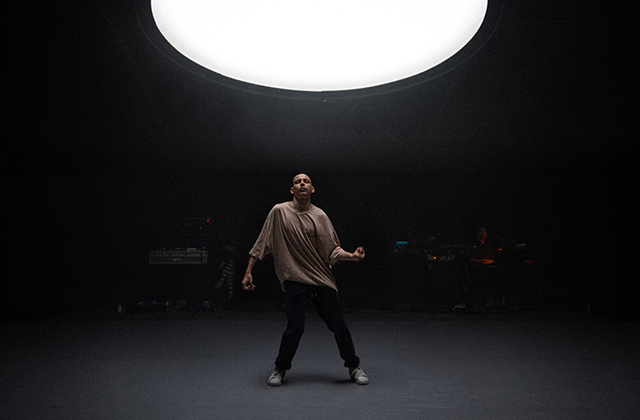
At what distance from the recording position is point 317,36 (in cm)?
198

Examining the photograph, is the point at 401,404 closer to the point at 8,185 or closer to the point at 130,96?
the point at 130,96

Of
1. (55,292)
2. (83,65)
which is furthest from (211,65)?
(55,292)

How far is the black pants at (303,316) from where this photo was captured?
2.54 meters

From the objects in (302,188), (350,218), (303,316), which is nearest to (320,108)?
(302,188)

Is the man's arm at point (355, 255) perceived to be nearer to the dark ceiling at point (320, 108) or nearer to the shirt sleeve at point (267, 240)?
the shirt sleeve at point (267, 240)

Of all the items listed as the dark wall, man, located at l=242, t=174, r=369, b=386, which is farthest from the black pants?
the dark wall

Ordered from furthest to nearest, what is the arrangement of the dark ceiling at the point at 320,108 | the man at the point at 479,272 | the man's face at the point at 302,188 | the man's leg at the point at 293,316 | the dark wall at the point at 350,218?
the dark wall at the point at 350,218, the man at the point at 479,272, the man's face at the point at 302,188, the man's leg at the point at 293,316, the dark ceiling at the point at 320,108

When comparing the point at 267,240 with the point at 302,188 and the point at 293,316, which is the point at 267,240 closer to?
the point at 302,188

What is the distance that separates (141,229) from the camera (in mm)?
6387

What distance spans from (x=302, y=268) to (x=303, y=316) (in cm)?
37

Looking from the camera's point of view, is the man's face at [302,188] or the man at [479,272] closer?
the man's face at [302,188]

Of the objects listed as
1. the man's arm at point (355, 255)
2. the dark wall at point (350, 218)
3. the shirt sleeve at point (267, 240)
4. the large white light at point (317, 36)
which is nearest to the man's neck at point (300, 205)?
the shirt sleeve at point (267, 240)

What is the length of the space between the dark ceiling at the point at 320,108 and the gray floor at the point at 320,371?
8.26 feet

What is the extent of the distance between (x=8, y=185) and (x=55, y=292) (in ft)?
5.94
